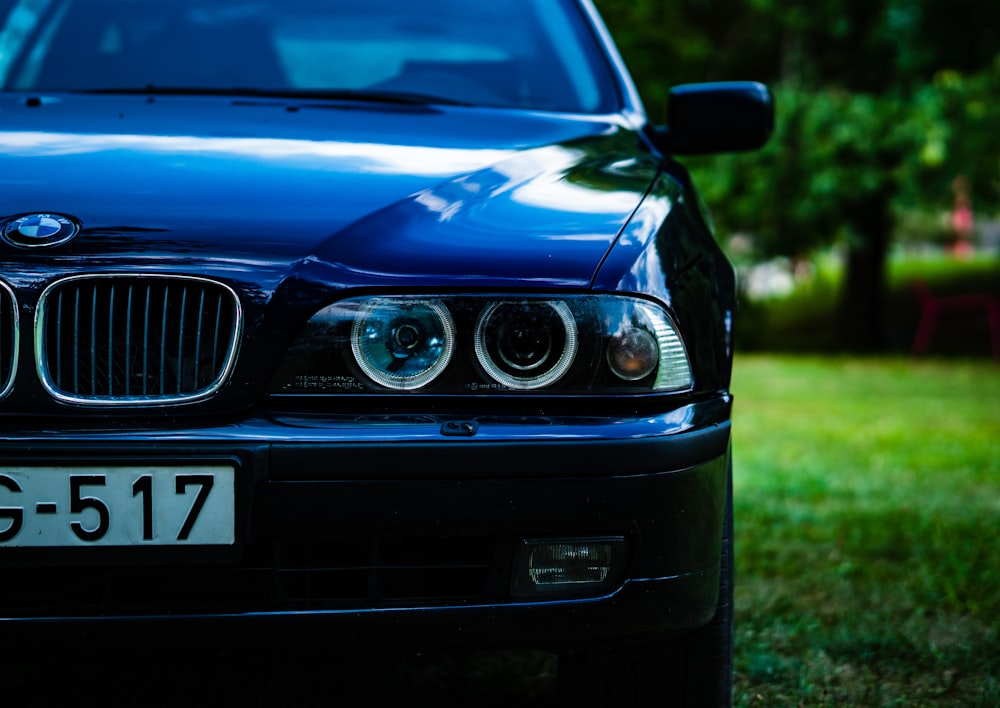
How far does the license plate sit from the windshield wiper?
1.20 metres

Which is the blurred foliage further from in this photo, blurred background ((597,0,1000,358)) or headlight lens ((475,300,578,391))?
headlight lens ((475,300,578,391))

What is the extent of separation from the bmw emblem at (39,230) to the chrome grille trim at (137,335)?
0.08m

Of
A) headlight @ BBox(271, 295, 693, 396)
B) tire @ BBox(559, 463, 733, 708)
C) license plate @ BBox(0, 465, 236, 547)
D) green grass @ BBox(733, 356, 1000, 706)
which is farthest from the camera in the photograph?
green grass @ BBox(733, 356, 1000, 706)

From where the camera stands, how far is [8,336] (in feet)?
5.84

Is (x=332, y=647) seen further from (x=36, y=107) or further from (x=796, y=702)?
(x=36, y=107)

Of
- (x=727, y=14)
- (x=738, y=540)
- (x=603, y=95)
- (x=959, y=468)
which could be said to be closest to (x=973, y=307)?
(x=727, y=14)

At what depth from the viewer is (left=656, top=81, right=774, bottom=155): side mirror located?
293 centimetres

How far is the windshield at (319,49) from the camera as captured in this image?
2898 mm

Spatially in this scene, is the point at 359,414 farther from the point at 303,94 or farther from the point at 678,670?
the point at 303,94

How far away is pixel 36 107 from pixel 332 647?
130cm

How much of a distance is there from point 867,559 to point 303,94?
7.33ft

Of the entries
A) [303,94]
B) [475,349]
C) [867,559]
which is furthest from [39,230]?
[867,559]

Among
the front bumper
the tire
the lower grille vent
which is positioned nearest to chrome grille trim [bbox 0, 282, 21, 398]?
the front bumper

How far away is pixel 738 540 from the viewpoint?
4.19 metres
